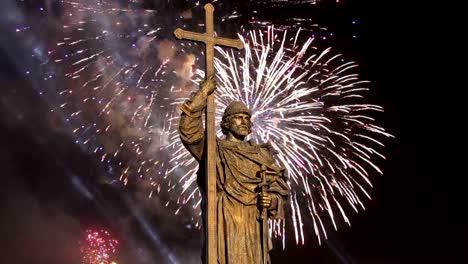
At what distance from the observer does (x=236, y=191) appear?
11.5 m

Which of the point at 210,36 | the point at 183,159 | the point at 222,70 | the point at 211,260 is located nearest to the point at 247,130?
the point at 210,36

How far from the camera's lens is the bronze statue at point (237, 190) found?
1112cm

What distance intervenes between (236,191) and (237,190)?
32 mm

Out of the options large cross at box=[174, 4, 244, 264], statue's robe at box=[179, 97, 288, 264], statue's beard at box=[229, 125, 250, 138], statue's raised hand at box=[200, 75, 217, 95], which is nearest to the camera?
large cross at box=[174, 4, 244, 264]

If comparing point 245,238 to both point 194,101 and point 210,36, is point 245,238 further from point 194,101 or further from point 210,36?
point 210,36

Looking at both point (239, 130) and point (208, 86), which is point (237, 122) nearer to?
point (239, 130)

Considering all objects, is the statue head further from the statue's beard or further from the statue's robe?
the statue's robe

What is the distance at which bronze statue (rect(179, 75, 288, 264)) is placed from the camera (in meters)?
11.1

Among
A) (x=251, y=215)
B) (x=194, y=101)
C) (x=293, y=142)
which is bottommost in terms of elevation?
(x=251, y=215)

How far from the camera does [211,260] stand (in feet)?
34.8

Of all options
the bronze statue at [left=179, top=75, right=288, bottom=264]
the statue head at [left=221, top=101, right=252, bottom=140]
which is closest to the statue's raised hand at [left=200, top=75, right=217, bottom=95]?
the bronze statue at [left=179, top=75, right=288, bottom=264]

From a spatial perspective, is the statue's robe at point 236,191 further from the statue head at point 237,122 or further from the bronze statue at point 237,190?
the statue head at point 237,122

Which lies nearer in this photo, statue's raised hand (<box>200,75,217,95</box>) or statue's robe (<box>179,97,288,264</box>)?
statue's robe (<box>179,97,288,264</box>)

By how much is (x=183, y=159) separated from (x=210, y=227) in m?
14.5
